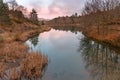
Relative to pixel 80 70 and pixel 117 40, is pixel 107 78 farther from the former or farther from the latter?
pixel 117 40

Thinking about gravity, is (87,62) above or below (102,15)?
below

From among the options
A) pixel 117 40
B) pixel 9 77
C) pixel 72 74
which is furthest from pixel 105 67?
Answer: pixel 117 40

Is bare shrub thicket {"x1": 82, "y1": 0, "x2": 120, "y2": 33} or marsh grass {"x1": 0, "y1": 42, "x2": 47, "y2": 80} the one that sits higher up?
bare shrub thicket {"x1": 82, "y1": 0, "x2": 120, "y2": 33}

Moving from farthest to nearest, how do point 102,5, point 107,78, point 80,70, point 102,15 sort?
point 102,5, point 102,15, point 80,70, point 107,78

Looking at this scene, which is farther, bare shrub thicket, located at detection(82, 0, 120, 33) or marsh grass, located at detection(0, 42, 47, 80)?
bare shrub thicket, located at detection(82, 0, 120, 33)

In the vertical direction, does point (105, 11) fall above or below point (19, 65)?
above

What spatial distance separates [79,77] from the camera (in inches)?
850

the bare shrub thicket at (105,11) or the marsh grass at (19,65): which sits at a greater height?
the bare shrub thicket at (105,11)

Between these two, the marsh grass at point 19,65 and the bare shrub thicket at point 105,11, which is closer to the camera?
the marsh grass at point 19,65

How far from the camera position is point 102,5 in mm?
67438

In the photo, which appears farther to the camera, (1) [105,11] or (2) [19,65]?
(1) [105,11]

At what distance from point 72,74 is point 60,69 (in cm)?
252

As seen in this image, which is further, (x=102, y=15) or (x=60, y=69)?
(x=102, y=15)

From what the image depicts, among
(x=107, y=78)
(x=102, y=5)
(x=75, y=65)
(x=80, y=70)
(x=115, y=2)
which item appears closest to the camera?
(x=107, y=78)
